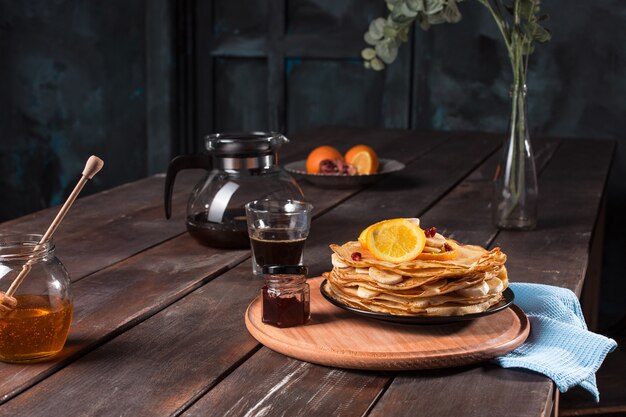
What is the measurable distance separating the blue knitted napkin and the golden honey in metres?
0.52

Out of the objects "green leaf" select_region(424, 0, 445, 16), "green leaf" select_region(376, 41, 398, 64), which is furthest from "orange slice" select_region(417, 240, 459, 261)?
"green leaf" select_region(376, 41, 398, 64)

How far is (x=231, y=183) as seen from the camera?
5.43ft

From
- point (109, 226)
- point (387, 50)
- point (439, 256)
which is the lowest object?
point (109, 226)

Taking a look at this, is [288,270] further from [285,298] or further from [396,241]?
[396,241]

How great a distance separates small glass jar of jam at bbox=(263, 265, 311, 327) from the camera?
119 centimetres

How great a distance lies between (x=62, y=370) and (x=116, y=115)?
11.5ft

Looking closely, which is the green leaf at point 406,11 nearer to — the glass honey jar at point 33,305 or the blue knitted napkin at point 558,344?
the blue knitted napkin at point 558,344

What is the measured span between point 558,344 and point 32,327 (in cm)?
64

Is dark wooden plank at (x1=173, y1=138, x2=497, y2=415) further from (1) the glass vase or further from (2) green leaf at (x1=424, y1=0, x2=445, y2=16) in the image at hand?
(2) green leaf at (x1=424, y1=0, x2=445, y2=16)

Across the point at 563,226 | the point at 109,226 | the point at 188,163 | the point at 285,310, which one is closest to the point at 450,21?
the point at 563,226

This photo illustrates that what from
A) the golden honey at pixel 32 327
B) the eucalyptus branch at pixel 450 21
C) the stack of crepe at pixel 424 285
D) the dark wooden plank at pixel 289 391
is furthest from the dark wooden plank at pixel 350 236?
the eucalyptus branch at pixel 450 21

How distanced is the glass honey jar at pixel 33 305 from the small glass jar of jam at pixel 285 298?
0.25 metres

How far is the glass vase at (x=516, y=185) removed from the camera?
1885 millimetres

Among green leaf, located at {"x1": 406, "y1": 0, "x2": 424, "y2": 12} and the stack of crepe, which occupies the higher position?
green leaf, located at {"x1": 406, "y1": 0, "x2": 424, "y2": 12}
